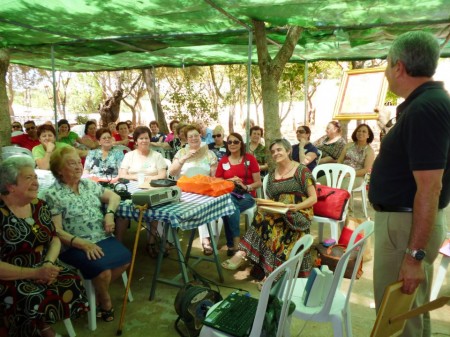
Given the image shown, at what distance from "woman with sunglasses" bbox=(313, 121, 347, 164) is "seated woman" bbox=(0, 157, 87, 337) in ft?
13.4

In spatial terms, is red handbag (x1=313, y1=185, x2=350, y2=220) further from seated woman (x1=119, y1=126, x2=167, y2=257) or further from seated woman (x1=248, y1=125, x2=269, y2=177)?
seated woman (x1=119, y1=126, x2=167, y2=257)

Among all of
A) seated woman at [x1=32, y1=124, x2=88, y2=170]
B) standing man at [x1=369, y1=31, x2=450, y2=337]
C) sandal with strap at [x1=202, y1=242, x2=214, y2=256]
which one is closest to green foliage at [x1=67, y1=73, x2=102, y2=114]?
seated woman at [x1=32, y1=124, x2=88, y2=170]

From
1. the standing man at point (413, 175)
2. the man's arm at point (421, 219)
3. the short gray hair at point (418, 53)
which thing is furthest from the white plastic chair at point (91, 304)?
the short gray hair at point (418, 53)

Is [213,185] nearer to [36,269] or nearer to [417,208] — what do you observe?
[36,269]

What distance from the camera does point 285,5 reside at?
11.1 ft

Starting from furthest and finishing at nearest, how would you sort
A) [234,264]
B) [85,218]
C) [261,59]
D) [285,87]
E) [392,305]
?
[285,87], [261,59], [234,264], [85,218], [392,305]

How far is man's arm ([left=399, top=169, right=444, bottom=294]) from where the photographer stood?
132 cm

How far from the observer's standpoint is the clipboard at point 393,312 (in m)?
1.26

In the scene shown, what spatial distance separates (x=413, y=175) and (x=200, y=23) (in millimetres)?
3405

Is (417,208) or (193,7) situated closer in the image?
(417,208)

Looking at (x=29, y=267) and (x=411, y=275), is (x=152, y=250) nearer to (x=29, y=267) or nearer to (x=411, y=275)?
(x=29, y=267)

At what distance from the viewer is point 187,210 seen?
8.45 ft

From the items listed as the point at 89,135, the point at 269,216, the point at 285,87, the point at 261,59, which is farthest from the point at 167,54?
the point at 285,87

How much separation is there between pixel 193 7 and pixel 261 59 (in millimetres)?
1152
